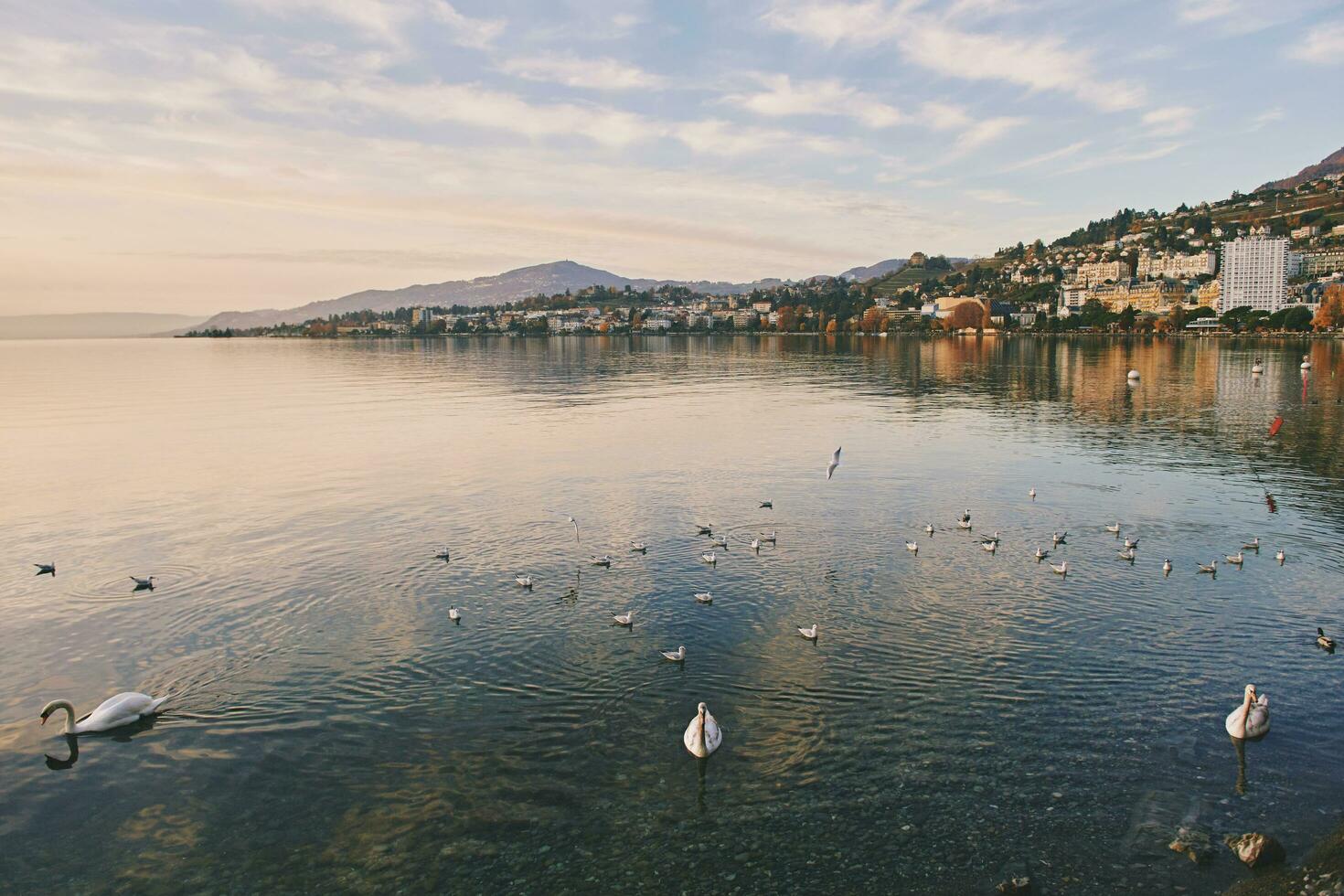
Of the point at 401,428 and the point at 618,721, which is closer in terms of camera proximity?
the point at 618,721

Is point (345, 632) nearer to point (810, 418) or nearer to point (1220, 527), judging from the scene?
point (1220, 527)

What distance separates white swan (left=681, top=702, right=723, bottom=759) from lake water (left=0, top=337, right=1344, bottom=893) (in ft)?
0.91

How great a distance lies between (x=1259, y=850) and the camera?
35.6ft

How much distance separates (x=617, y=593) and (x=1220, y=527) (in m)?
20.5

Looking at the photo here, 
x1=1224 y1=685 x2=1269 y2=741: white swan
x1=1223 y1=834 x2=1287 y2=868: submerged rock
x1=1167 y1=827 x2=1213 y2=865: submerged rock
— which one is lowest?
x1=1167 y1=827 x2=1213 y2=865: submerged rock

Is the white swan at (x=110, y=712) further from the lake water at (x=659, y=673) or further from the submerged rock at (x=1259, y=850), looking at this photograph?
the submerged rock at (x=1259, y=850)

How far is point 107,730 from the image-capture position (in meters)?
14.9

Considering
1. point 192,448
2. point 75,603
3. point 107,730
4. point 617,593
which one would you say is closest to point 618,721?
point 617,593

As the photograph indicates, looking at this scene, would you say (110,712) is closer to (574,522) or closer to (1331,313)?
(574,522)

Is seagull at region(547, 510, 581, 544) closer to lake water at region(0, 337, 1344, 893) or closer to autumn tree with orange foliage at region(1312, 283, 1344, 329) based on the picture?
lake water at region(0, 337, 1344, 893)

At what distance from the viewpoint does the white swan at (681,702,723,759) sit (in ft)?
44.4

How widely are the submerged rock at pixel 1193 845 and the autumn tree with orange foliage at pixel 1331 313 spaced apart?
203061 millimetres

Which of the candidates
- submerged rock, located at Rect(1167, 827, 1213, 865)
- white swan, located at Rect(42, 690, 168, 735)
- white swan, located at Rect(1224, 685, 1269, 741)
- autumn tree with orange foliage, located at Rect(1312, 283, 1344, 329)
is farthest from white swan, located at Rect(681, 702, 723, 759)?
autumn tree with orange foliage, located at Rect(1312, 283, 1344, 329)

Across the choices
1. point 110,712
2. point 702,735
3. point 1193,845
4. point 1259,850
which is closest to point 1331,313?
point 1259,850
